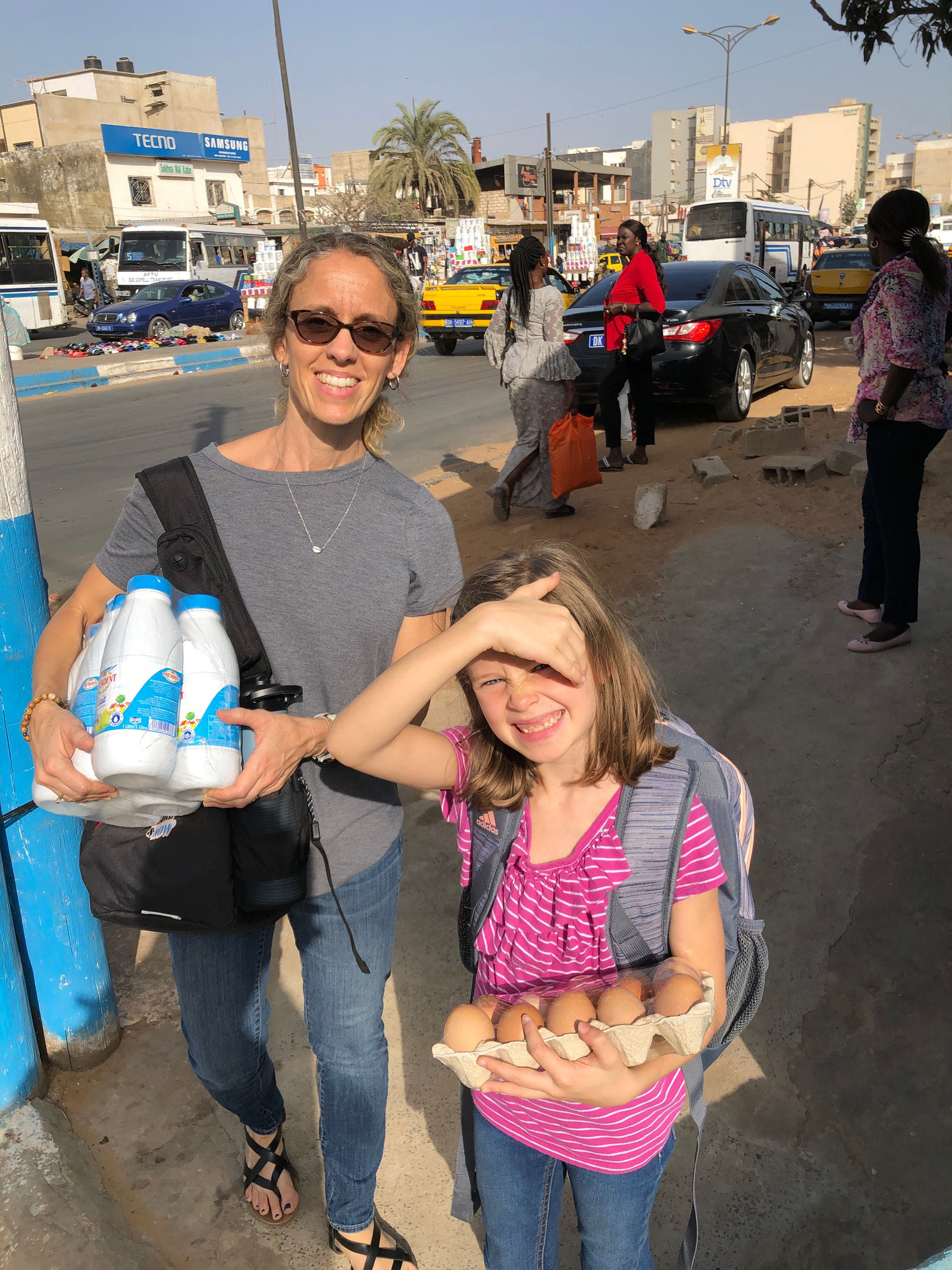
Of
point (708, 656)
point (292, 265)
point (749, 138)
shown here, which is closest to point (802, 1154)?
point (292, 265)

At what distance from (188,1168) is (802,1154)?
151 centimetres

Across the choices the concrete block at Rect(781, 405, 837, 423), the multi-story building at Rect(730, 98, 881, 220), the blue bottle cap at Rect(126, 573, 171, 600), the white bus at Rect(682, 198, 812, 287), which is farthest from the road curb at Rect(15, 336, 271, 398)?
the multi-story building at Rect(730, 98, 881, 220)

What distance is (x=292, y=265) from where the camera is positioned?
1889 millimetres

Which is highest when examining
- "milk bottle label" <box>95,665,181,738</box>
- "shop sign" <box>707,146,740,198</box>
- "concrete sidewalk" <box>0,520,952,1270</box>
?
"shop sign" <box>707,146,740,198</box>

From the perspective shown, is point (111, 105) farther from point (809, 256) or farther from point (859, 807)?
point (859, 807)

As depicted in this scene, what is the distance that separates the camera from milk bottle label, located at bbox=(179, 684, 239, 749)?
4.67ft

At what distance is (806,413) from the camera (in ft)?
33.8

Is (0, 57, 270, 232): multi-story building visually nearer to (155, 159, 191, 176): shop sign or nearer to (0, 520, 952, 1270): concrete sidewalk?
(155, 159, 191, 176): shop sign

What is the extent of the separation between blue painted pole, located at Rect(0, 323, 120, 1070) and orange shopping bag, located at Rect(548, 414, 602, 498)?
17.3ft

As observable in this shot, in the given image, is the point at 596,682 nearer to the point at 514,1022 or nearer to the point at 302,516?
the point at 514,1022

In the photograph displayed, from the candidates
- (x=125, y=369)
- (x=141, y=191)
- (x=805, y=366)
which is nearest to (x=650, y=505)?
(x=805, y=366)

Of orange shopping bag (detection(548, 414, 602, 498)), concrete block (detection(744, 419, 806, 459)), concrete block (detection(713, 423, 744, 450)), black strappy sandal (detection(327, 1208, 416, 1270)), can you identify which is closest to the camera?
black strappy sandal (detection(327, 1208, 416, 1270))

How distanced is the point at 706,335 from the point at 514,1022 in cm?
974

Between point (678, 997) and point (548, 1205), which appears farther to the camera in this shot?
point (548, 1205)
